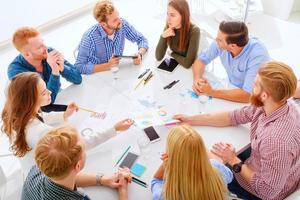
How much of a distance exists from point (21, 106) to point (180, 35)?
4.61 ft

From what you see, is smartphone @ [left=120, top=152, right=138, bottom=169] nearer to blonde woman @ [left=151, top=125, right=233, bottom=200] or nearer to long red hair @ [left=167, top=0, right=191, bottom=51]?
blonde woman @ [left=151, top=125, right=233, bottom=200]

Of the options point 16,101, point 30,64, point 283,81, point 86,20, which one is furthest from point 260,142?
point 86,20

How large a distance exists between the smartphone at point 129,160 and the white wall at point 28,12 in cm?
302

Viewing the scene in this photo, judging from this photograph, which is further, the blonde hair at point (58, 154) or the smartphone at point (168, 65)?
the smartphone at point (168, 65)

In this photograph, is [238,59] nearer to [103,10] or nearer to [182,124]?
[182,124]

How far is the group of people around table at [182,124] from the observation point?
149 centimetres

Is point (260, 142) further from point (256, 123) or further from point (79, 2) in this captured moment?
point (79, 2)

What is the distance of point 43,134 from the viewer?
186 cm

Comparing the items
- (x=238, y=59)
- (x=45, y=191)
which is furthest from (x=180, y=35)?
(x=45, y=191)

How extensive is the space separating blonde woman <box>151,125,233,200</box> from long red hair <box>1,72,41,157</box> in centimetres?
86

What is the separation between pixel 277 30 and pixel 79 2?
9.08ft

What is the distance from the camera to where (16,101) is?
1.86 meters

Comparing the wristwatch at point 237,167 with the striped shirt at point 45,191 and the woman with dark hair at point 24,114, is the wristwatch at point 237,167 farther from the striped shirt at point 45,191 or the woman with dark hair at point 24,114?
the woman with dark hair at point 24,114

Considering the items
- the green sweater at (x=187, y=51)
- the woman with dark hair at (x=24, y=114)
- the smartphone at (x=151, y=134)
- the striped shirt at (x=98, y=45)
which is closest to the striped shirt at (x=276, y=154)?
the smartphone at (x=151, y=134)
